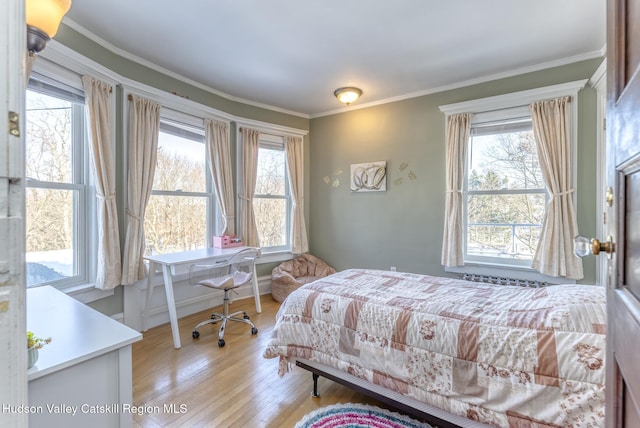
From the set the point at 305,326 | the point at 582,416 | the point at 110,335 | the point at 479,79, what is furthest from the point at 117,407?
the point at 479,79

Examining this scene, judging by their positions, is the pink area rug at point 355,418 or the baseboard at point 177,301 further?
the baseboard at point 177,301

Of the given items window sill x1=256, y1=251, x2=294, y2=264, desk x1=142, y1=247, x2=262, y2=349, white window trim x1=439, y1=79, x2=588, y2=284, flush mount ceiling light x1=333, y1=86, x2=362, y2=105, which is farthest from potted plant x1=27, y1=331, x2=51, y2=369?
white window trim x1=439, y1=79, x2=588, y2=284

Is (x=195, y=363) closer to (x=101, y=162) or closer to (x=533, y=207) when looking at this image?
(x=101, y=162)

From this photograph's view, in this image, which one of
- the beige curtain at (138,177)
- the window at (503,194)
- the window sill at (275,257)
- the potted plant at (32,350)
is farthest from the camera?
→ the window sill at (275,257)

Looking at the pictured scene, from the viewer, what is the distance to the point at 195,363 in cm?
237

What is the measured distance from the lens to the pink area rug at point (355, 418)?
165 cm

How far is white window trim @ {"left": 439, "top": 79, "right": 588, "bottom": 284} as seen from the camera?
9.28 feet

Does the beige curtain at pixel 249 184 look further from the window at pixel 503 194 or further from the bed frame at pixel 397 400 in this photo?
the window at pixel 503 194

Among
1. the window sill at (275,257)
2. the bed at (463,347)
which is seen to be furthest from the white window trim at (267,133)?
the bed at (463,347)

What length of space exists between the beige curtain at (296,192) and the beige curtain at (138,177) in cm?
186

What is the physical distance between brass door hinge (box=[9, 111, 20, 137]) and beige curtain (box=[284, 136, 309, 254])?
3.88 metres

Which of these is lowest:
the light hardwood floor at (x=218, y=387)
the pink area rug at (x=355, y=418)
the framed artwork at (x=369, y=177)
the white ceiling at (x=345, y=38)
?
the light hardwood floor at (x=218, y=387)

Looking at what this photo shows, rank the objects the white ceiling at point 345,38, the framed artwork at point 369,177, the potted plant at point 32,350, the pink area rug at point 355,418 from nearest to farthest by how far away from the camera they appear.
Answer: the potted plant at point 32,350, the pink area rug at point 355,418, the white ceiling at point 345,38, the framed artwork at point 369,177

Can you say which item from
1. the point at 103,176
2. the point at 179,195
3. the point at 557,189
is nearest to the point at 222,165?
the point at 179,195
